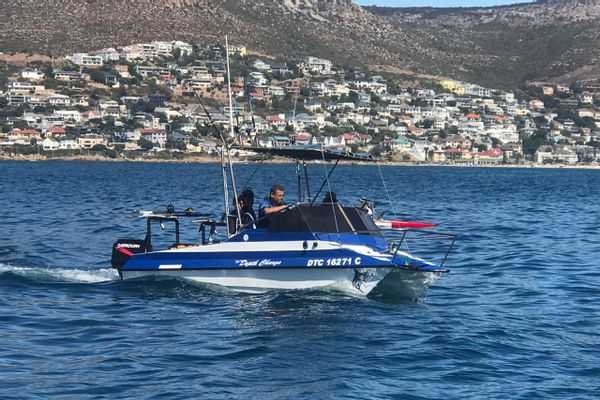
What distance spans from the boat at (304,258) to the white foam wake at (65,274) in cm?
156

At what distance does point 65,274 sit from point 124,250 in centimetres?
213

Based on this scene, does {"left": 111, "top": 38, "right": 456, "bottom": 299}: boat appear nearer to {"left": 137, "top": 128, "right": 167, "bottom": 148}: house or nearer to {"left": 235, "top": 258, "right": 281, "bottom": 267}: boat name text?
{"left": 235, "top": 258, "right": 281, "bottom": 267}: boat name text

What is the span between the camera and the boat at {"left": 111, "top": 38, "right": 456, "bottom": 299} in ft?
71.9

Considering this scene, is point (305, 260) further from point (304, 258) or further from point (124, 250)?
point (124, 250)

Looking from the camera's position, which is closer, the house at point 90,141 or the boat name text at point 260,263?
the boat name text at point 260,263

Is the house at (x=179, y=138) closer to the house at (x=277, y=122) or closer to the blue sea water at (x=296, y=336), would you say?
the house at (x=277, y=122)

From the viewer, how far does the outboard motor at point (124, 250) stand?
24.0 meters

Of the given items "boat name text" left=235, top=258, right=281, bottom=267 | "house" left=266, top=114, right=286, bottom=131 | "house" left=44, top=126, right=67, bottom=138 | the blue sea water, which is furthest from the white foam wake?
"house" left=266, top=114, right=286, bottom=131

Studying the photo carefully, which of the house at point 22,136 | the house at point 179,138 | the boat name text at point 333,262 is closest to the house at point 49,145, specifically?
the house at point 22,136

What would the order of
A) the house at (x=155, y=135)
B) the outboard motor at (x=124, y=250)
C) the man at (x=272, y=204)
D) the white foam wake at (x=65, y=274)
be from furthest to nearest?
the house at (x=155, y=135), the white foam wake at (x=65, y=274), the outboard motor at (x=124, y=250), the man at (x=272, y=204)

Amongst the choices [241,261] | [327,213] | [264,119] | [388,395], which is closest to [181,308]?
[241,261]

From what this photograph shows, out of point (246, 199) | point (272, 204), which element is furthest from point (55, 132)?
point (272, 204)

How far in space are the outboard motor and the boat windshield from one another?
345 centimetres

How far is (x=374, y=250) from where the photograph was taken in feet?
73.9
